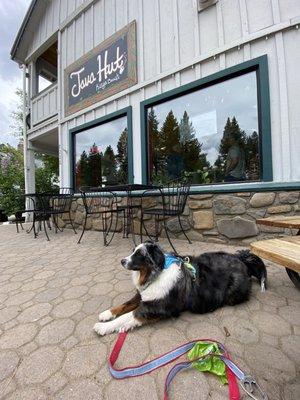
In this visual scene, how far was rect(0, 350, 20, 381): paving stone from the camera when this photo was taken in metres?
1.11

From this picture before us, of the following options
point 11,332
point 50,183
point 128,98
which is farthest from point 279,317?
point 50,183

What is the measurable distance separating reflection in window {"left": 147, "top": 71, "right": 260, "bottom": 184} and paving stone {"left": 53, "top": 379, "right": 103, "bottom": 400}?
10.3 ft

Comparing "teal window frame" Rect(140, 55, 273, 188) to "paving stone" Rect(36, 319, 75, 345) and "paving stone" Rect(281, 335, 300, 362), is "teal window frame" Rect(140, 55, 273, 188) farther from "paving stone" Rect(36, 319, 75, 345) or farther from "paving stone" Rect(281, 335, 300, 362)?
"paving stone" Rect(36, 319, 75, 345)

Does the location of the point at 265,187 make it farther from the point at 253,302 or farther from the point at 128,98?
the point at 128,98

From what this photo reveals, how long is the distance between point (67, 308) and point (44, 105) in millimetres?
7076

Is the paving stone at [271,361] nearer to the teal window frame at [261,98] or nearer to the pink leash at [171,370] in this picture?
the pink leash at [171,370]

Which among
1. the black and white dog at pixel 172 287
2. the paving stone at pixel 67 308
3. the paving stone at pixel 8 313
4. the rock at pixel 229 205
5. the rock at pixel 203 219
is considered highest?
the rock at pixel 229 205

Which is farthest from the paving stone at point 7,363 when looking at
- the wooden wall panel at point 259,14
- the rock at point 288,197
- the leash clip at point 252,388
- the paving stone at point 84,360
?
the wooden wall panel at point 259,14

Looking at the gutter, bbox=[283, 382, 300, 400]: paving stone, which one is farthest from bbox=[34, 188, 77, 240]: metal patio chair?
the gutter

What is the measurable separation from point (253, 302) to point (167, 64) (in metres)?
4.07

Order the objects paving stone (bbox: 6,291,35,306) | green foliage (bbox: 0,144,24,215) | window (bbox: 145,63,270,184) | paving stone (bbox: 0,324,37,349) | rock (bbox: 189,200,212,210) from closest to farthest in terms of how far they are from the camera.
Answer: paving stone (bbox: 0,324,37,349) < paving stone (bbox: 6,291,35,306) < window (bbox: 145,63,270,184) < rock (bbox: 189,200,212,210) < green foliage (bbox: 0,144,24,215)

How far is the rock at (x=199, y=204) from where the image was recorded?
359 centimetres

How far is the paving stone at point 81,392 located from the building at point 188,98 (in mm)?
2774

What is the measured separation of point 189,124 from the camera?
13.6 feet
